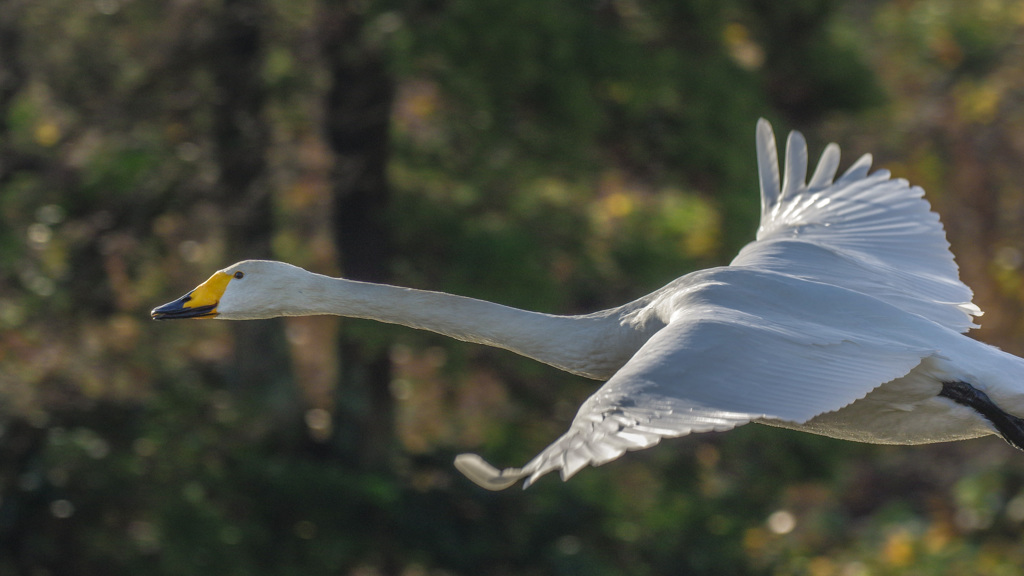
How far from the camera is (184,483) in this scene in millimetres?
7945

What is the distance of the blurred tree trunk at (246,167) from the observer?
25.5 feet

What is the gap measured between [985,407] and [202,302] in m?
2.69

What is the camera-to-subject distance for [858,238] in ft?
18.5

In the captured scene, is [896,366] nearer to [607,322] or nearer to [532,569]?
[607,322]

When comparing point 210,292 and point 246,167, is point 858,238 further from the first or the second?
point 246,167

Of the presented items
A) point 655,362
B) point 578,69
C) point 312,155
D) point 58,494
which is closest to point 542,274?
point 578,69

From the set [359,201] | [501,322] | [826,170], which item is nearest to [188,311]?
[501,322]

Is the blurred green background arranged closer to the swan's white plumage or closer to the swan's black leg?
the swan's white plumage

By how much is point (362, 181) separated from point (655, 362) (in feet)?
14.5

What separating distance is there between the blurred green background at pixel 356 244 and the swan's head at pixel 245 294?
2.54 m

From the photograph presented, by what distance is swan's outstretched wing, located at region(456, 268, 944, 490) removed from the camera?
11.2 feet

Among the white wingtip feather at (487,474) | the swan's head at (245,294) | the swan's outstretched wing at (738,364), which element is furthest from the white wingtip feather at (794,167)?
the white wingtip feather at (487,474)

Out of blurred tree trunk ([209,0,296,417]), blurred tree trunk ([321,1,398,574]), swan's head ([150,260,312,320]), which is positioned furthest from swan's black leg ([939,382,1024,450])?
blurred tree trunk ([209,0,296,417])

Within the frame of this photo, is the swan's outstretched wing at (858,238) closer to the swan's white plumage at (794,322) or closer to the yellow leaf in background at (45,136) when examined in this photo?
the swan's white plumage at (794,322)
